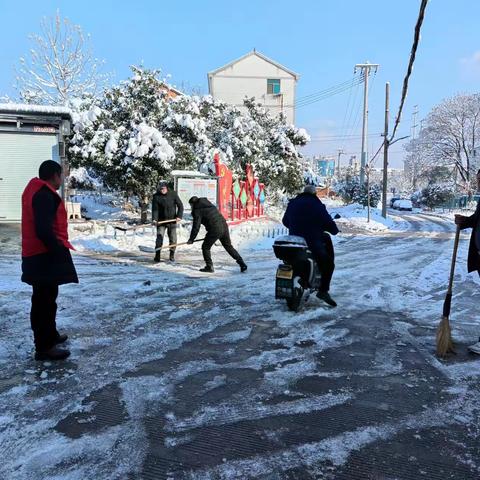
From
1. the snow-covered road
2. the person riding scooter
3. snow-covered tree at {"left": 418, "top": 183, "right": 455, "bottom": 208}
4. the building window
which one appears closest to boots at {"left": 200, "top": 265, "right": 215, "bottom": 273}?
the snow-covered road

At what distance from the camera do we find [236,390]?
11.7 feet

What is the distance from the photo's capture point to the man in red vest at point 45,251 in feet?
12.5

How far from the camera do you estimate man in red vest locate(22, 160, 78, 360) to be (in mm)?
3824

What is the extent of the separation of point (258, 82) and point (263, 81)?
51cm

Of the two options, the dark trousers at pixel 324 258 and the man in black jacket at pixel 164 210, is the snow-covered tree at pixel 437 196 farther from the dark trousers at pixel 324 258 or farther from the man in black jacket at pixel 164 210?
the dark trousers at pixel 324 258

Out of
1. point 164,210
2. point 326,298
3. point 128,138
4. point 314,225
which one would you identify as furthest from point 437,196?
point 314,225

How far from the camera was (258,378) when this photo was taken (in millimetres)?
3797

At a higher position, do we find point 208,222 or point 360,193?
point 360,193

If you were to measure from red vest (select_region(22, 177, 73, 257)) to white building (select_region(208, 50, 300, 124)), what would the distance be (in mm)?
44037

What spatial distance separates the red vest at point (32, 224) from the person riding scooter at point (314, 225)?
3.05 metres

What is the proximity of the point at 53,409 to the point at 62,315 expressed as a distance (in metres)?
2.46

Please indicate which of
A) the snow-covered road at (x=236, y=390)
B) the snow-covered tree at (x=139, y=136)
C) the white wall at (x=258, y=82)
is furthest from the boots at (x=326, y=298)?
the white wall at (x=258, y=82)

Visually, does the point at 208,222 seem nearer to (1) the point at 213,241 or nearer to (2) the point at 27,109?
(1) the point at 213,241

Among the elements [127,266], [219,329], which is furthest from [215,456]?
[127,266]
